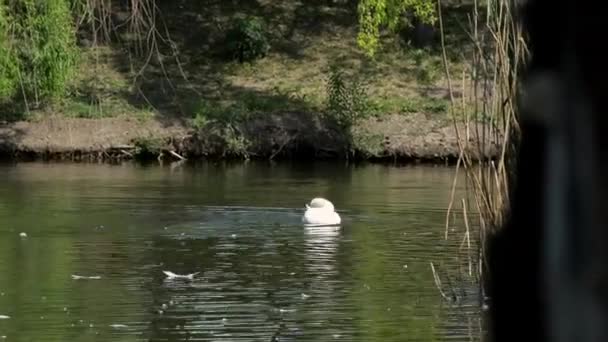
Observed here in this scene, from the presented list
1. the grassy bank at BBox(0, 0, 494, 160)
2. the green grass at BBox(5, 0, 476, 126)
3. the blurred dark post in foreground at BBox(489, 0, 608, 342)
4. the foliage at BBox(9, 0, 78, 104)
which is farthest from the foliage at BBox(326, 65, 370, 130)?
the blurred dark post in foreground at BBox(489, 0, 608, 342)

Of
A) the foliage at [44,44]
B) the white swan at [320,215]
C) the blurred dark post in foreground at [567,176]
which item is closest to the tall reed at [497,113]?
the blurred dark post in foreground at [567,176]

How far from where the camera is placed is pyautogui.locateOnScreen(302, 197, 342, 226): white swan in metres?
18.6

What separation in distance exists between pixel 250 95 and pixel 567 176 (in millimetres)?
31956

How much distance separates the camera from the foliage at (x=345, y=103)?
1236 inches

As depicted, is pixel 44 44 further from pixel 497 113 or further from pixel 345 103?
pixel 497 113

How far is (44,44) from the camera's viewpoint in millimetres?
26016

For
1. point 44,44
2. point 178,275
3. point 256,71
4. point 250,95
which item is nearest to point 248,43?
point 256,71

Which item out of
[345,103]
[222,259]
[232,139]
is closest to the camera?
[222,259]

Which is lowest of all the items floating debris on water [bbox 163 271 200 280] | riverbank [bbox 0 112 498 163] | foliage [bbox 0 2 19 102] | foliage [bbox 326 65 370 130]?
floating debris on water [bbox 163 271 200 280]

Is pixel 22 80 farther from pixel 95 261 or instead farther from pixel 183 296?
pixel 183 296

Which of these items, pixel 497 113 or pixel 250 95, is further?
pixel 250 95

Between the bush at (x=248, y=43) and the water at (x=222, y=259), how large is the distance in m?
9.80

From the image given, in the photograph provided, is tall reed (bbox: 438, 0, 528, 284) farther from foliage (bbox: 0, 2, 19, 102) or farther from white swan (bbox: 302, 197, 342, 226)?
foliage (bbox: 0, 2, 19, 102)

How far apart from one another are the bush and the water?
980 centimetres
